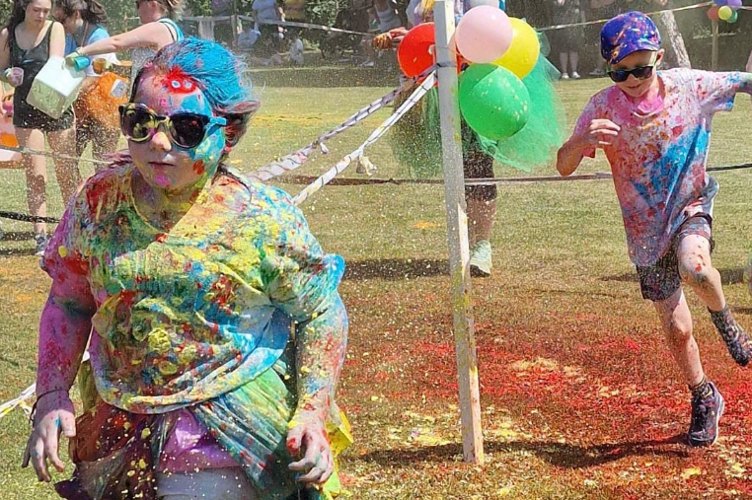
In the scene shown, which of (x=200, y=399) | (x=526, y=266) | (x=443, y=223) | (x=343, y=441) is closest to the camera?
(x=200, y=399)

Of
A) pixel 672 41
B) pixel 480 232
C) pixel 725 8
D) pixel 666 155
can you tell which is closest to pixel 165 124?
pixel 666 155

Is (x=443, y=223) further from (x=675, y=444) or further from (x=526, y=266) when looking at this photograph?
(x=675, y=444)

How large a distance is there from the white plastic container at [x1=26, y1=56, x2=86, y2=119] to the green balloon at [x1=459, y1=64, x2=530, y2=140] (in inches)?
149

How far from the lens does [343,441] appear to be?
254 centimetres

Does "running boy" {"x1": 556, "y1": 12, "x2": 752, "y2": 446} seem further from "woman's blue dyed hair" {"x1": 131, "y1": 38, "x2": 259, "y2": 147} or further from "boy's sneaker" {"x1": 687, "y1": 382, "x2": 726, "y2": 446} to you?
"woman's blue dyed hair" {"x1": 131, "y1": 38, "x2": 259, "y2": 147}

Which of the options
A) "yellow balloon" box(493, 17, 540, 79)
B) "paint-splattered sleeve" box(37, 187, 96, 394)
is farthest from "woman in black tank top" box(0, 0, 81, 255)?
"paint-splattered sleeve" box(37, 187, 96, 394)

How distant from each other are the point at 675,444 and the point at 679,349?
38cm

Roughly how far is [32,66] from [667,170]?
5245mm

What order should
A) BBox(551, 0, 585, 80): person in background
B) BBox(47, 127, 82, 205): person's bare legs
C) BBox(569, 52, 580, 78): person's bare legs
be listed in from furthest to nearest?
BBox(569, 52, 580, 78): person's bare legs
BBox(551, 0, 585, 80): person in background
BBox(47, 127, 82, 205): person's bare legs

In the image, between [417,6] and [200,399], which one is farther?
[417,6]

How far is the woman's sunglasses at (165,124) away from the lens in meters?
2.39

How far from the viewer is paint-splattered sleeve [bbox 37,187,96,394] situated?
2455 millimetres

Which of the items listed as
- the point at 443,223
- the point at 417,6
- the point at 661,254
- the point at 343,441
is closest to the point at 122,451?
the point at 343,441

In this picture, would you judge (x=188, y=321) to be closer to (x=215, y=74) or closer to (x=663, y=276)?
(x=215, y=74)
